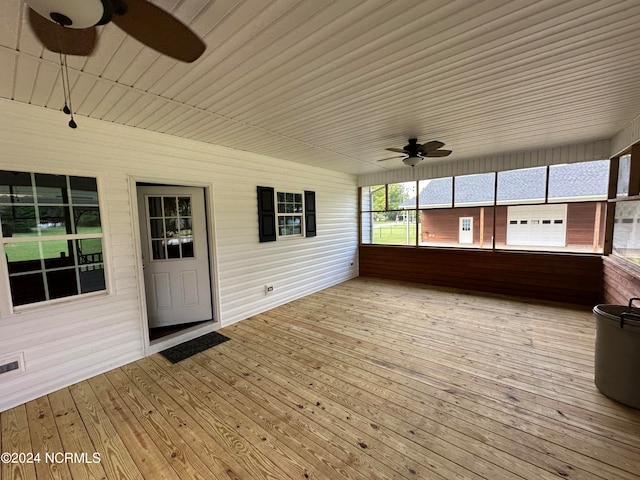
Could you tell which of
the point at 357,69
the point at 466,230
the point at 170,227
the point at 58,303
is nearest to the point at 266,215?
the point at 170,227

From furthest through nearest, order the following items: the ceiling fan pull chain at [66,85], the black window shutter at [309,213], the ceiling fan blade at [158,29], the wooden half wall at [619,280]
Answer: the black window shutter at [309,213]
the wooden half wall at [619,280]
the ceiling fan pull chain at [66,85]
the ceiling fan blade at [158,29]

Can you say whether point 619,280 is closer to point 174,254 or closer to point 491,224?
point 491,224

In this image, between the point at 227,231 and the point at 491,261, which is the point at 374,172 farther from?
the point at 227,231

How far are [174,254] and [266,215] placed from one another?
155cm

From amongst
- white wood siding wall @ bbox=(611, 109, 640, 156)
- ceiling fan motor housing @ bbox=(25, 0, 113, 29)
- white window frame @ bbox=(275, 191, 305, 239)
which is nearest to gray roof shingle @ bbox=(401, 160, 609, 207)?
white wood siding wall @ bbox=(611, 109, 640, 156)

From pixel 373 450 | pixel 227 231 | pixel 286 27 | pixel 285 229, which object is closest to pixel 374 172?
pixel 285 229

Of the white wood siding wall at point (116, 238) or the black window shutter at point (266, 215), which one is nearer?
the white wood siding wall at point (116, 238)

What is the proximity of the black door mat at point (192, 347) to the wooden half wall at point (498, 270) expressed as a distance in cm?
442

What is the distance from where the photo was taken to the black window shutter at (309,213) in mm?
5480

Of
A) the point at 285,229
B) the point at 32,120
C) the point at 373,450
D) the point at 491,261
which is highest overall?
the point at 32,120

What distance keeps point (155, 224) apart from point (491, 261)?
20.0 feet

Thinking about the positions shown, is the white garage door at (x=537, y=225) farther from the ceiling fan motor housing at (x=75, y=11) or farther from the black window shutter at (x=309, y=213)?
the ceiling fan motor housing at (x=75, y=11)

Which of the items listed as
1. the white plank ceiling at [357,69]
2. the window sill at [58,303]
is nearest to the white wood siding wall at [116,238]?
the window sill at [58,303]

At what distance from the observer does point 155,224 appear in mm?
3775
